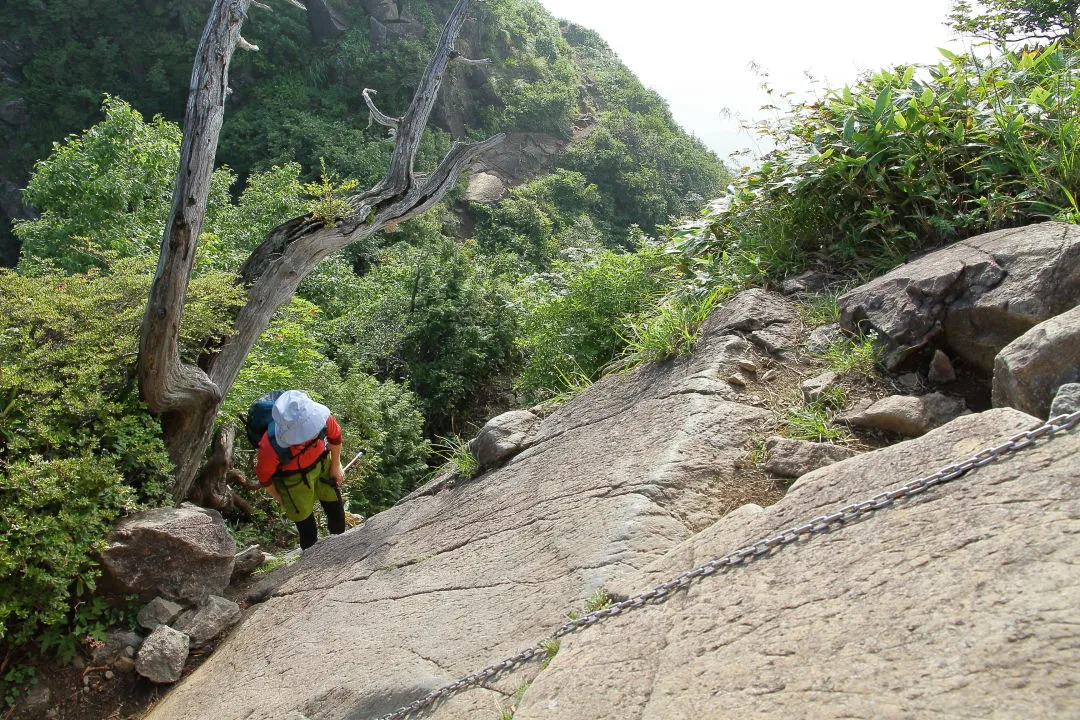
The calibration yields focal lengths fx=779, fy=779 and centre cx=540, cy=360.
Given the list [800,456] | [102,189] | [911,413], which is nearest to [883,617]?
[800,456]

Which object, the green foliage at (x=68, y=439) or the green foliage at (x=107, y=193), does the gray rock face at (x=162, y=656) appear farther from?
the green foliage at (x=107, y=193)

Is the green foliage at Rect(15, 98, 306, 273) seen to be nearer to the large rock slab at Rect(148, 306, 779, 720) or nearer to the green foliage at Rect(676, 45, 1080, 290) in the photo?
the large rock slab at Rect(148, 306, 779, 720)

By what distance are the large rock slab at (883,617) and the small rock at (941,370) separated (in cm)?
127

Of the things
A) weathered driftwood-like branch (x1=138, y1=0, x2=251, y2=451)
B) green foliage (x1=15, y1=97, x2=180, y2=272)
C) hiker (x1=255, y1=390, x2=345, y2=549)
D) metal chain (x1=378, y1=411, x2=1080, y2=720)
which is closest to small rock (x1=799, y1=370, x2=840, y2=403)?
metal chain (x1=378, y1=411, x2=1080, y2=720)

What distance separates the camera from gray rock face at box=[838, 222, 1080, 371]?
354 cm

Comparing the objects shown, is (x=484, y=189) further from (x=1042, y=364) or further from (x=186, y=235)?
(x=1042, y=364)

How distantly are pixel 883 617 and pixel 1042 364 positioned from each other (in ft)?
4.62

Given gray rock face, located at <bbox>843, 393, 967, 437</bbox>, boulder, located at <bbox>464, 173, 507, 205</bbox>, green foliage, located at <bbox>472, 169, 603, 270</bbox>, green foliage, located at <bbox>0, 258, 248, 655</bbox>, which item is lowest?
gray rock face, located at <bbox>843, 393, 967, 437</bbox>

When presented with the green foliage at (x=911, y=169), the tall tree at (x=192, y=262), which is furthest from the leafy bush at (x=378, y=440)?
the green foliage at (x=911, y=169)

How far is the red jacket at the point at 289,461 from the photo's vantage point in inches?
217

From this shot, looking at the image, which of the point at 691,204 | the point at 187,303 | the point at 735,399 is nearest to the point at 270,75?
the point at 691,204

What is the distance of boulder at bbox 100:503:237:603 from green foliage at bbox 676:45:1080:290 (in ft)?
12.3

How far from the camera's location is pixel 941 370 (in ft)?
12.6

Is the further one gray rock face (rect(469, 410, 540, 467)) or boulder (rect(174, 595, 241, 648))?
gray rock face (rect(469, 410, 540, 467))
